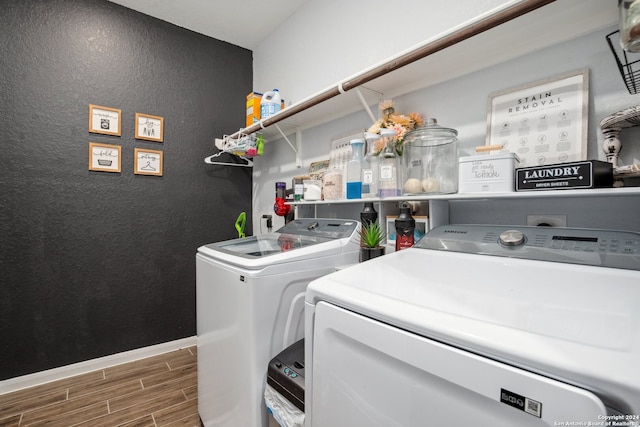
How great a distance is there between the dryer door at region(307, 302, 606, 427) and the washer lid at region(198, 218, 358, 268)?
0.47m

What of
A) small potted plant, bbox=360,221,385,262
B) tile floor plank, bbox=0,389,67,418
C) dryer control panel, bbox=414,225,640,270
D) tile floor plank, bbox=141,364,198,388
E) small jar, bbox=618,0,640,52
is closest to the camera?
small jar, bbox=618,0,640,52

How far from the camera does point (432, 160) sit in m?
1.25

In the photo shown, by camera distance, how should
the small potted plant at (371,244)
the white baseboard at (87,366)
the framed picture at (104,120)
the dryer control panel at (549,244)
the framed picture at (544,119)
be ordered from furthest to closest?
the framed picture at (104,120) < the white baseboard at (87,366) < the small potted plant at (371,244) < the framed picture at (544,119) < the dryer control panel at (549,244)

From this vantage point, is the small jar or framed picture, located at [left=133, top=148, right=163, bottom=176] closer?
the small jar

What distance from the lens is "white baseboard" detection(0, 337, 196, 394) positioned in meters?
1.89

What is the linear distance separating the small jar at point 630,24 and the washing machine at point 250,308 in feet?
3.43

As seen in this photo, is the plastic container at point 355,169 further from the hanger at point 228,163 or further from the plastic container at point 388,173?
the hanger at point 228,163

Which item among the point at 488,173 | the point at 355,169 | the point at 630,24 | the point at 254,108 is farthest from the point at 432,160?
the point at 254,108

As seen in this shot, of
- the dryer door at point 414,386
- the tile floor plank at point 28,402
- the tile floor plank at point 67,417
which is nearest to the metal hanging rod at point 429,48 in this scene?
the dryer door at point 414,386

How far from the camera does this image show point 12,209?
191 centimetres

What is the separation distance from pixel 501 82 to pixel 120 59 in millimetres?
2662

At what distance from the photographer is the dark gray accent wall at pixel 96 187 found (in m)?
1.92

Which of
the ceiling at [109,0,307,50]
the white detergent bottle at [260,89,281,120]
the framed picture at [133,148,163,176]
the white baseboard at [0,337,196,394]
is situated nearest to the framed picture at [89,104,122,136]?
the framed picture at [133,148,163,176]

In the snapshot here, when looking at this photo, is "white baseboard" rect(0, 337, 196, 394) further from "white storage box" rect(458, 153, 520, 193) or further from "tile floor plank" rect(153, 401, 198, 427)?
"white storage box" rect(458, 153, 520, 193)
